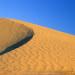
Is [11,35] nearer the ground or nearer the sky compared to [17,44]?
nearer the sky

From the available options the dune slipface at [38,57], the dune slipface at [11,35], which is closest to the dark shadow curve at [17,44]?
the dune slipface at [11,35]

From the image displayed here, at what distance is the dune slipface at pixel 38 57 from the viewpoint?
1352 centimetres

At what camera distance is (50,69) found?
13.9m

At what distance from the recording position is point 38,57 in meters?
16.1

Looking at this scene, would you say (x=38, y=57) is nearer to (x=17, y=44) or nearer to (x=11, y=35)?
(x=17, y=44)

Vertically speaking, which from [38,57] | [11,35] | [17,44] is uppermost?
[11,35]

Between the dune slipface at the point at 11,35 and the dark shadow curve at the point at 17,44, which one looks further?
the dune slipface at the point at 11,35

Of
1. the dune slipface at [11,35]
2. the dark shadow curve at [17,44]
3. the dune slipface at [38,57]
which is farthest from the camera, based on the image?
the dune slipface at [11,35]

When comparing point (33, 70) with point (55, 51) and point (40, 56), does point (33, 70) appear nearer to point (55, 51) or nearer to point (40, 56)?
point (40, 56)

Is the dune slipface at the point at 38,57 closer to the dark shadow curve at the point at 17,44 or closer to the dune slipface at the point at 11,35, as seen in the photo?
the dune slipface at the point at 11,35

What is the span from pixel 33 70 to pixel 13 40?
236 inches

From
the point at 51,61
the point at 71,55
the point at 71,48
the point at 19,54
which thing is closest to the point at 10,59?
the point at 19,54

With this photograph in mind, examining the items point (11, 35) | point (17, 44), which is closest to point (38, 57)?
point (17, 44)

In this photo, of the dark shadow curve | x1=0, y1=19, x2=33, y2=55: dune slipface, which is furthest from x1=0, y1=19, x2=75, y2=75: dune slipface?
the dark shadow curve
